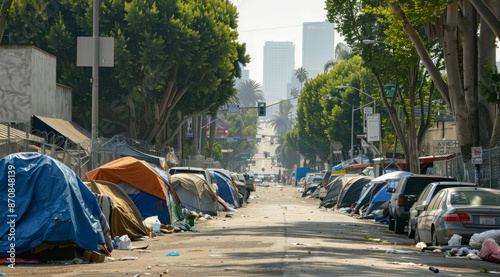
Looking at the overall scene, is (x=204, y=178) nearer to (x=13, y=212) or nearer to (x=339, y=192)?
(x=339, y=192)

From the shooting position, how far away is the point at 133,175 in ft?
65.7

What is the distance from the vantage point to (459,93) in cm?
2220

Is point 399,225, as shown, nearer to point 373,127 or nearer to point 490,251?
point 490,251

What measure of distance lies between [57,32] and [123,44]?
13.0 ft

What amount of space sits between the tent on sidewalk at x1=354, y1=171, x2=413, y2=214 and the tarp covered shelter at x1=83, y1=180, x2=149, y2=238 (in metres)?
12.6

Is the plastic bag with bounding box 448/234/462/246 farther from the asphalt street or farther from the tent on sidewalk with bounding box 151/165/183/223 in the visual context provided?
the tent on sidewalk with bounding box 151/165/183/223

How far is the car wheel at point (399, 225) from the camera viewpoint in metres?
20.7

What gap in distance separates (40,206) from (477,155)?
44.2 ft

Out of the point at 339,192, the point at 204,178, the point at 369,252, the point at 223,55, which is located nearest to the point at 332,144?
the point at 223,55

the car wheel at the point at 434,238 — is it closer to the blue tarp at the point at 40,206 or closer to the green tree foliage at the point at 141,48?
the blue tarp at the point at 40,206

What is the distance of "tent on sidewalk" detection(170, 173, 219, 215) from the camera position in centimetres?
2547

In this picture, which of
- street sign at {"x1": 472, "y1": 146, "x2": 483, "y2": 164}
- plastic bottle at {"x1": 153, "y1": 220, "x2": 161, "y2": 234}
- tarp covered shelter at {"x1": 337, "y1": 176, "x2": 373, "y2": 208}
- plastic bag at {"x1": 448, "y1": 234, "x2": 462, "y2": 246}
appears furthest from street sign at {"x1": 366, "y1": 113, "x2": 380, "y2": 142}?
plastic bag at {"x1": 448, "y1": 234, "x2": 462, "y2": 246}

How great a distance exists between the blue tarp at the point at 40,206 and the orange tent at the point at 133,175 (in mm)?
6458

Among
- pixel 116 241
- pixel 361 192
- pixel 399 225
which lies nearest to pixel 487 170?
pixel 399 225
